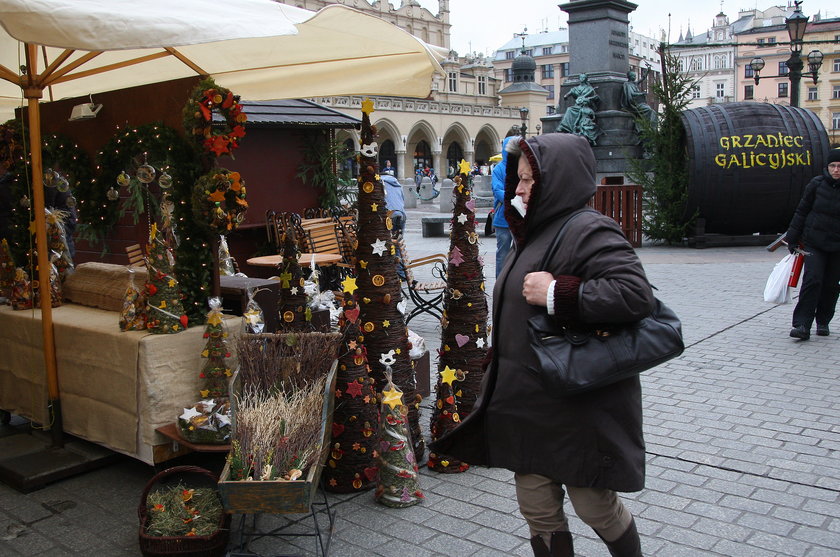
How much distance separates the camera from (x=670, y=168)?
47.7ft

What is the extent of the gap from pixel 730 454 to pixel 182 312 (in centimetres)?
345

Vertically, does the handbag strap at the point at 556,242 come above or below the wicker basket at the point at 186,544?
above

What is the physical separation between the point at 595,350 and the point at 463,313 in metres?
2.26

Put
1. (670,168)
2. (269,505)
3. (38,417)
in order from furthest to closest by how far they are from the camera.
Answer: (670,168) < (38,417) < (269,505)

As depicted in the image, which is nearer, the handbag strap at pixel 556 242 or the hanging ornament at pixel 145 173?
the handbag strap at pixel 556 242

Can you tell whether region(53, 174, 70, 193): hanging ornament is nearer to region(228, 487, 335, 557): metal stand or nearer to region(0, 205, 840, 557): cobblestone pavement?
region(0, 205, 840, 557): cobblestone pavement

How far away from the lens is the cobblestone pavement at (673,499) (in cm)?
380

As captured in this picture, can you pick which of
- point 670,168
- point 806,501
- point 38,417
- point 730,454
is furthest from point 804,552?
point 670,168

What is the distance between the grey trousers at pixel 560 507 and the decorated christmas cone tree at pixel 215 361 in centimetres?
216

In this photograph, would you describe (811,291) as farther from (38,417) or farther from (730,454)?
(38,417)

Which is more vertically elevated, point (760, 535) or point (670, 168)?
point (670, 168)

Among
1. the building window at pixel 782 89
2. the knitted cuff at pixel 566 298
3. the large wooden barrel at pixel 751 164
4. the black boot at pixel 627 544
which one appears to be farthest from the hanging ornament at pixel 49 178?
the building window at pixel 782 89

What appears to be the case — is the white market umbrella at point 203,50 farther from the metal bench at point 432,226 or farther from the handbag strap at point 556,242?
the metal bench at point 432,226

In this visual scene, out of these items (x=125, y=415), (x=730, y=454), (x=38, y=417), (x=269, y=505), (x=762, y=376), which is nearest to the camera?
(x=269, y=505)
